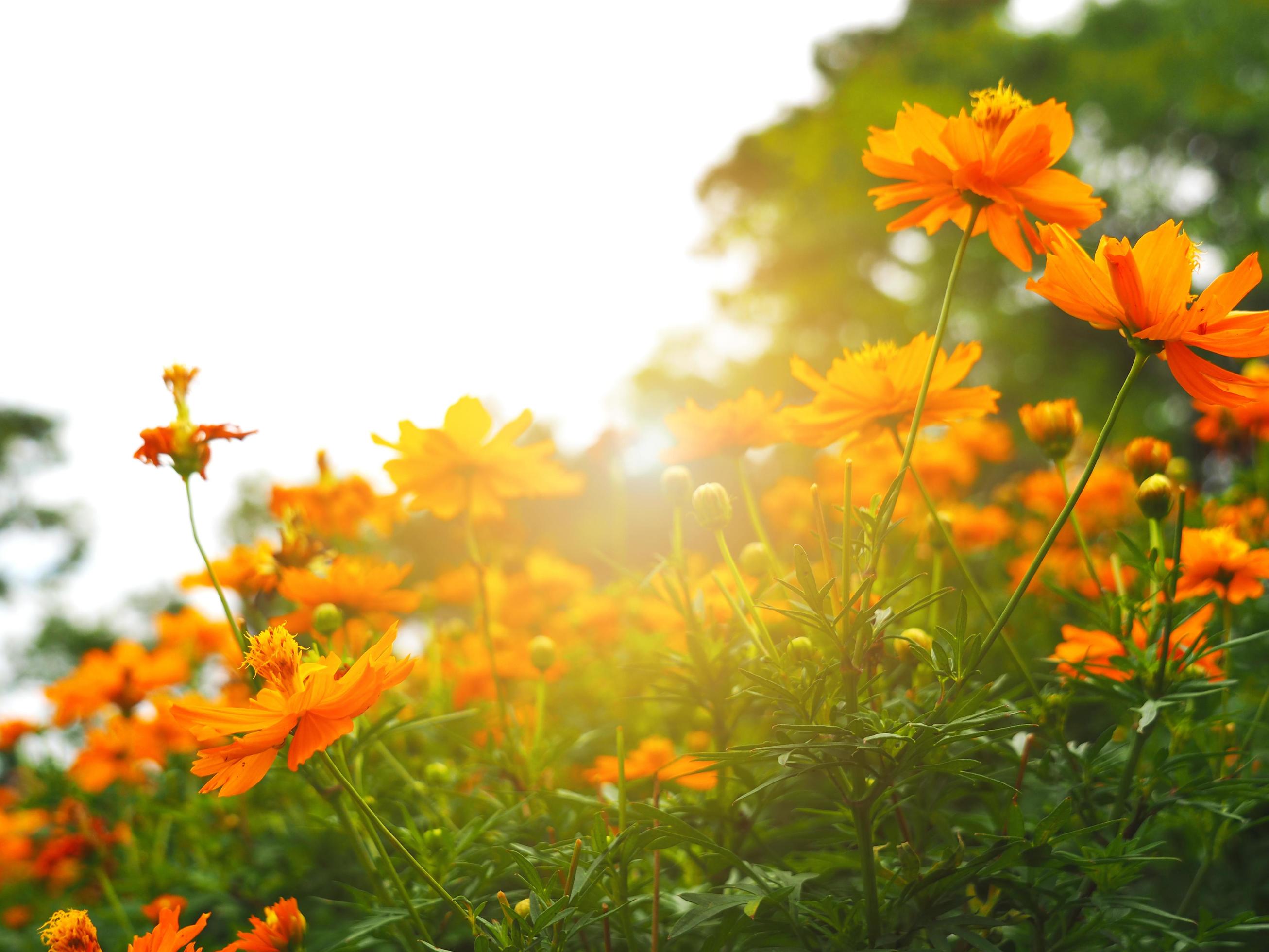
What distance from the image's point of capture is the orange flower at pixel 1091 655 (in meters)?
0.88

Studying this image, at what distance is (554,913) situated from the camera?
2.09ft

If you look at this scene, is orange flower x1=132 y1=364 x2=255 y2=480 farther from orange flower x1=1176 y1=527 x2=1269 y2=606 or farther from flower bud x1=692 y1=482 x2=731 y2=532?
orange flower x1=1176 y1=527 x2=1269 y2=606

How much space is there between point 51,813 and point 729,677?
2.06m

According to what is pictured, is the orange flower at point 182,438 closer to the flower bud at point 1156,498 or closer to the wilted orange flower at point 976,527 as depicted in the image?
the flower bud at point 1156,498

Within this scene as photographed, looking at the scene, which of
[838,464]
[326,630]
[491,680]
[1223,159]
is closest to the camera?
[326,630]

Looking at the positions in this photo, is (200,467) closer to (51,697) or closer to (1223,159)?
(51,697)

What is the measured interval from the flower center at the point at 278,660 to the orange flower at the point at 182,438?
0.28 m

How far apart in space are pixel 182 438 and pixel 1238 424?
2.15 m

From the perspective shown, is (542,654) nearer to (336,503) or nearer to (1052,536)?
(336,503)

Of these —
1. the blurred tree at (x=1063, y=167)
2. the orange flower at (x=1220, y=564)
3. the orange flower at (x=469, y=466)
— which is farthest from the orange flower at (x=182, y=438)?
the blurred tree at (x=1063, y=167)

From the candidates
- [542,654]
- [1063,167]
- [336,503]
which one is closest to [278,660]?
[542,654]

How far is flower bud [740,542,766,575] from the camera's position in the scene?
1.18 meters

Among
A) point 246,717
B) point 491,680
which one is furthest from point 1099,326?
point 491,680

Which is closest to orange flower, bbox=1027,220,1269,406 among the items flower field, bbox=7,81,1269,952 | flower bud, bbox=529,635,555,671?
flower field, bbox=7,81,1269,952
